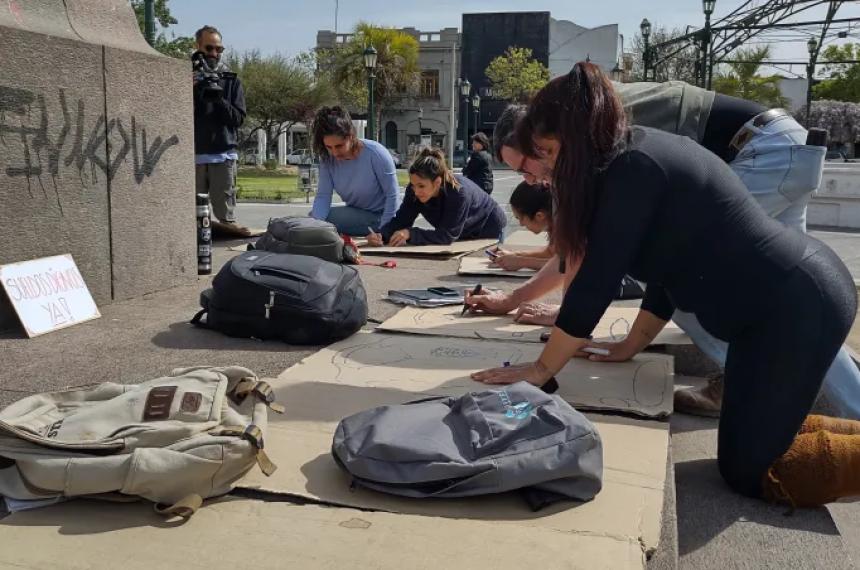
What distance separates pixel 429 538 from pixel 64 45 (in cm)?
321

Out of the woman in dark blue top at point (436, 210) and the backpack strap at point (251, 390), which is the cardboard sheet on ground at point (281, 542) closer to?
the backpack strap at point (251, 390)

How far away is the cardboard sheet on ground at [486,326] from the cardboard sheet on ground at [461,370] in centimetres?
13

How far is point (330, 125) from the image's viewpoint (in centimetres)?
654

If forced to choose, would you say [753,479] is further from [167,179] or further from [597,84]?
[167,179]

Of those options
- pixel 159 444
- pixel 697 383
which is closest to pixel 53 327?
pixel 159 444

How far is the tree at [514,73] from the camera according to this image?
53625 millimetres

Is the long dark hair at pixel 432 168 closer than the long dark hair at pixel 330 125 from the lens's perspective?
Yes

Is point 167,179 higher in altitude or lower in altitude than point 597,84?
lower

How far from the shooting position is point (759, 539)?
2201 mm

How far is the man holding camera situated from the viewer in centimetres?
686

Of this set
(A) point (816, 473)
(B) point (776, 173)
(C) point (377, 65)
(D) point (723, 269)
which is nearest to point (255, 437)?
(D) point (723, 269)

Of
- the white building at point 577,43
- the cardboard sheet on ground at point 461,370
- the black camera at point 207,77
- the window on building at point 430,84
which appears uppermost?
the white building at point 577,43

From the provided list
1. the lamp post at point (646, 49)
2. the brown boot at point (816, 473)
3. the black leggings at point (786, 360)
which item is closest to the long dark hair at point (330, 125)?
the black leggings at point (786, 360)

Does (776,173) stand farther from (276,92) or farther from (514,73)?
(514,73)
